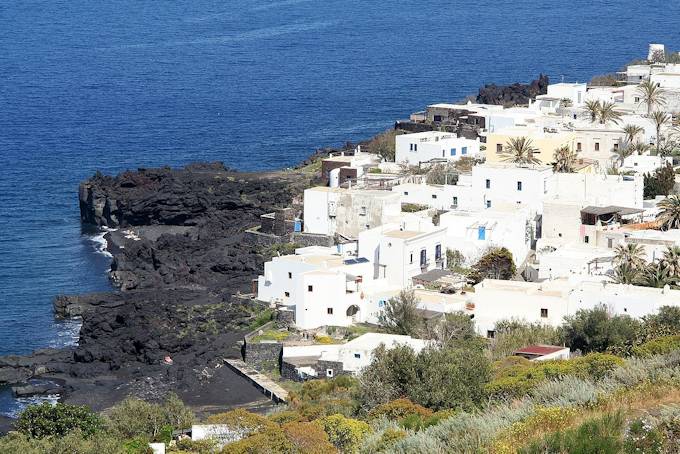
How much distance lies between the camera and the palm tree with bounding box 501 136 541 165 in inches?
2240

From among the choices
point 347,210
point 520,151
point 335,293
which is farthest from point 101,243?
point 335,293

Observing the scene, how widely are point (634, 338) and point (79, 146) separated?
70.5m

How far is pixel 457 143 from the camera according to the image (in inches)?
2564

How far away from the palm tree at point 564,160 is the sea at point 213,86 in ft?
62.3

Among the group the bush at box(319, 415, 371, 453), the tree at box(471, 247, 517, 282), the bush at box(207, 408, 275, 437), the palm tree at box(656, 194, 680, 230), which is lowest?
the bush at box(207, 408, 275, 437)

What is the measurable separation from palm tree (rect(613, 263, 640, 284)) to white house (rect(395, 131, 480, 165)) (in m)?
20.5

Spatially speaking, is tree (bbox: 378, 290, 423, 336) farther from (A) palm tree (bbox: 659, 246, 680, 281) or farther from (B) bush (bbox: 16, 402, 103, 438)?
(B) bush (bbox: 16, 402, 103, 438)

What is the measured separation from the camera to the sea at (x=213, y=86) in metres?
70.8

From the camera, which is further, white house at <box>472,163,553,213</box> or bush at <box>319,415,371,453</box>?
white house at <box>472,163,553,213</box>

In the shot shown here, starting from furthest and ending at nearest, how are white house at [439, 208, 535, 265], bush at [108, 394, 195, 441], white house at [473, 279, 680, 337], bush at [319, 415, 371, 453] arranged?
1. white house at [439, 208, 535, 265]
2. white house at [473, 279, 680, 337]
3. bush at [108, 394, 195, 441]
4. bush at [319, 415, 371, 453]

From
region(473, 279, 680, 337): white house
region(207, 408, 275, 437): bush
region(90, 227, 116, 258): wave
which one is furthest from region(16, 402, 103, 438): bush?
region(90, 227, 116, 258): wave

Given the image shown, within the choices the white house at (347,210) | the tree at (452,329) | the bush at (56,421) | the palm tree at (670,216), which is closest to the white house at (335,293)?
the tree at (452,329)

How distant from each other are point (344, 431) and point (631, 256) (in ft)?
59.1

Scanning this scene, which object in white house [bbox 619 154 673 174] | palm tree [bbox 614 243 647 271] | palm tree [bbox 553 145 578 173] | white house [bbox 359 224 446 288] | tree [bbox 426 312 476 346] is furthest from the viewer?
white house [bbox 619 154 673 174]
